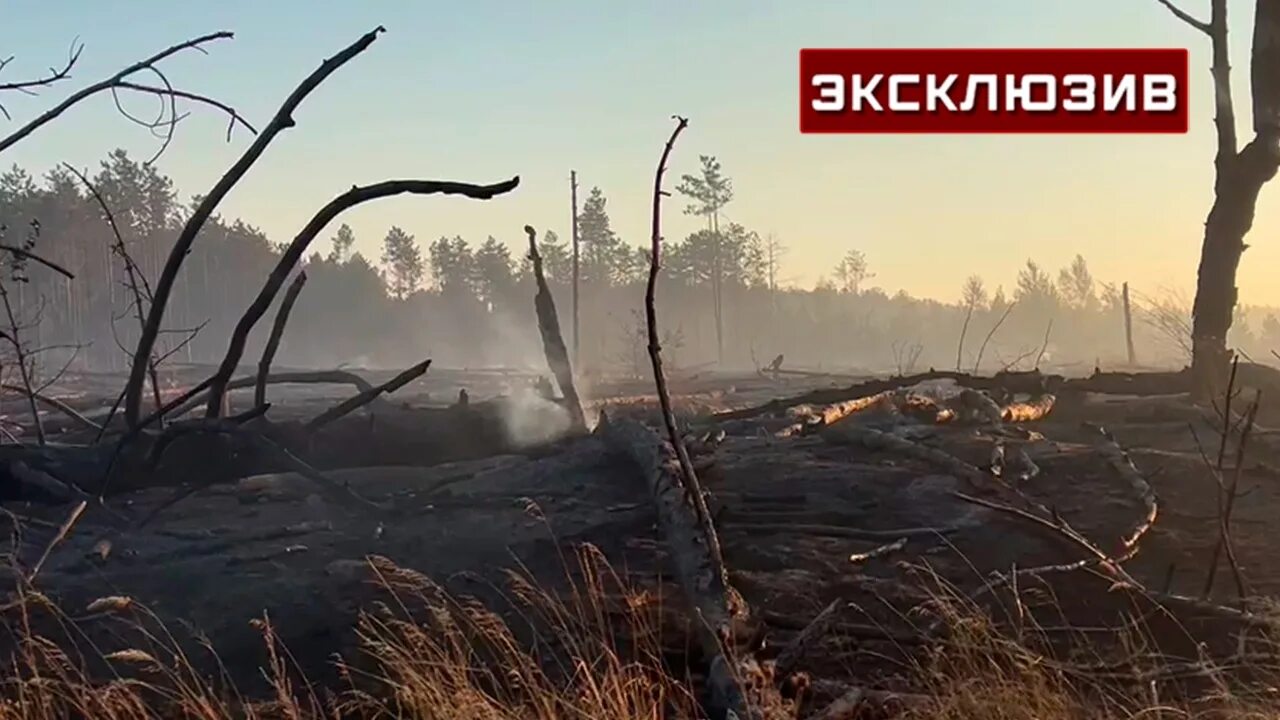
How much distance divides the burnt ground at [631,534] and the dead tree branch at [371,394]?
0.52m

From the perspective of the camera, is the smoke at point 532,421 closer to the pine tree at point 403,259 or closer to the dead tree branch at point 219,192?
the dead tree branch at point 219,192

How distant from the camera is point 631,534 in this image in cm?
584

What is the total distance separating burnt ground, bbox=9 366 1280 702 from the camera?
4809 mm

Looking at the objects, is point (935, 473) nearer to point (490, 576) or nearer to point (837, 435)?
point (837, 435)

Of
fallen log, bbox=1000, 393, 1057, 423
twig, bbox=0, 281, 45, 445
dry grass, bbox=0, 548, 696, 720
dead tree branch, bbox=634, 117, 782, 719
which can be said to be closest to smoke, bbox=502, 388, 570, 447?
twig, bbox=0, 281, 45, 445

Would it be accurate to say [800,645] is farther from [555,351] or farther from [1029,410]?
[555,351]

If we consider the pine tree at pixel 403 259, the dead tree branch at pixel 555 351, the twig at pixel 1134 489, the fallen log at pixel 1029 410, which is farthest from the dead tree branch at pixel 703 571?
the pine tree at pixel 403 259

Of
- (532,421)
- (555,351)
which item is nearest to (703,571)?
(532,421)

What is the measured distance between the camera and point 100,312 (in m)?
60.8

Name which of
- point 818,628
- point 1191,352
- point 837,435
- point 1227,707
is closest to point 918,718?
point 818,628

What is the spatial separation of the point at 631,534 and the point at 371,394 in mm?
2095

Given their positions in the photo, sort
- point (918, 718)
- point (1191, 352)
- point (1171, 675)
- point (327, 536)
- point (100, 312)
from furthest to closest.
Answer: point (100, 312), point (1191, 352), point (327, 536), point (1171, 675), point (918, 718)

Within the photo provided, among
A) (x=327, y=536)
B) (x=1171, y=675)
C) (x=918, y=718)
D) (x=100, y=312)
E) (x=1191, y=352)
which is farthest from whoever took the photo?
(x=100, y=312)

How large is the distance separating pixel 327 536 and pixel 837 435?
370 cm
